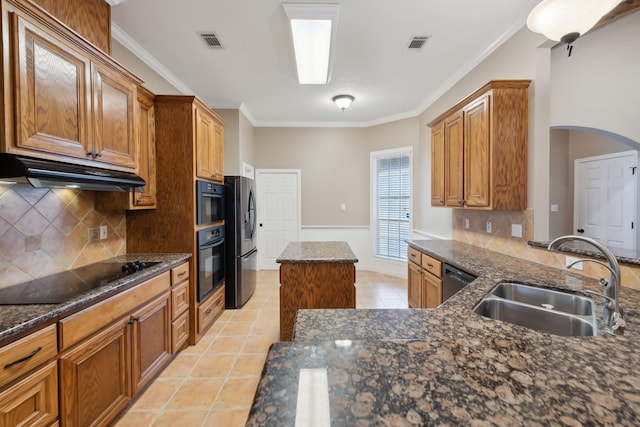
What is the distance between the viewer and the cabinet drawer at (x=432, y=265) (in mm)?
2452

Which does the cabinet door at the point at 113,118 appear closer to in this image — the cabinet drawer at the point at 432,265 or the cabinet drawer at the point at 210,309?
the cabinet drawer at the point at 210,309

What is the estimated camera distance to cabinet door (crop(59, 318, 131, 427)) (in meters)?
1.30

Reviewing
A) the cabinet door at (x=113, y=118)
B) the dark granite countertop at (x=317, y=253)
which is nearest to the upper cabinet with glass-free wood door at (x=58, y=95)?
the cabinet door at (x=113, y=118)

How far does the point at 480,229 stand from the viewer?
2.87 metres

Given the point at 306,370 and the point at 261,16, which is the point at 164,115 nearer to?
the point at 261,16

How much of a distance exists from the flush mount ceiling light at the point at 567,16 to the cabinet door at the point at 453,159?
1123 mm

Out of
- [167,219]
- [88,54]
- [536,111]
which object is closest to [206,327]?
[167,219]

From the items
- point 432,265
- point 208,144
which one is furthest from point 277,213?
point 432,265

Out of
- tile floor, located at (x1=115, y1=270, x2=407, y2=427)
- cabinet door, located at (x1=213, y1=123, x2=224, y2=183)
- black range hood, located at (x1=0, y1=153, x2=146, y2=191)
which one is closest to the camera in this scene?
black range hood, located at (x1=0, y1=153, x2=146, y2=191)

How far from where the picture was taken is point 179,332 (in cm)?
237

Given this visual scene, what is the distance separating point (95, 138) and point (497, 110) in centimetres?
300

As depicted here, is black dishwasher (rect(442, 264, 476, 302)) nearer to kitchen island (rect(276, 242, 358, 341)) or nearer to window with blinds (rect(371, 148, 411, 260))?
kitchen island (rect(276, 242, 358, 341))

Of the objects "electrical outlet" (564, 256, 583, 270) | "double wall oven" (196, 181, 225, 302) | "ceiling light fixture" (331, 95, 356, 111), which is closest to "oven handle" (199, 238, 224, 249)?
"double wall oven" (196, 181, 225, 302)

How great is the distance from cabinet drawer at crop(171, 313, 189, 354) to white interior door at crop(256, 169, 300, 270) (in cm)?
276
